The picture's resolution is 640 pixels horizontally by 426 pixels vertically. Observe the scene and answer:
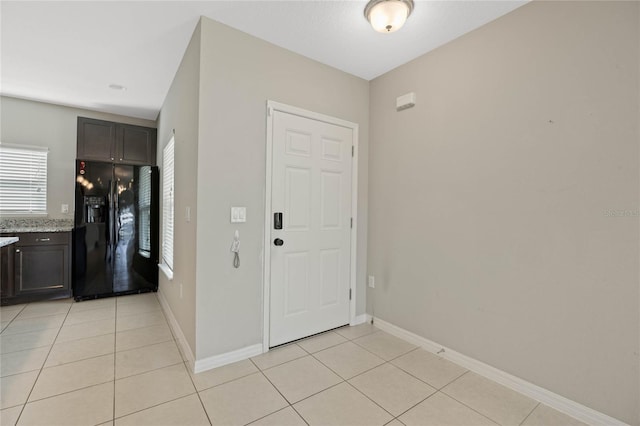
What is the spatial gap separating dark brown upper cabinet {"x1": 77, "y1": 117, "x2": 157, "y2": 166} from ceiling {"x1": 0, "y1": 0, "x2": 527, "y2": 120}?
913mm

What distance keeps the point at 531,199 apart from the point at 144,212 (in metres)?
4.31

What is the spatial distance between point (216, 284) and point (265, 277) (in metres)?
0.40

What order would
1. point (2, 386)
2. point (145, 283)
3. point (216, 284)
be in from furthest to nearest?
1. point (145, 283)
2. point (216, 284)
3. point (2, 386)

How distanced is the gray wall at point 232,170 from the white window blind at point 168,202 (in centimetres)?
119

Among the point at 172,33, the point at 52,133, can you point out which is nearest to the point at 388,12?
the point at 172,33

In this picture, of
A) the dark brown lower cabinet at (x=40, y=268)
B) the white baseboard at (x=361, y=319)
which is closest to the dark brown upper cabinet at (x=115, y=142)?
the dark brown lower cabinet at (x=40, y=268)

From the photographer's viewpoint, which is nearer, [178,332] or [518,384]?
[518,384]

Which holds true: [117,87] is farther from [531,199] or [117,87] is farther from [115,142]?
[531,199]

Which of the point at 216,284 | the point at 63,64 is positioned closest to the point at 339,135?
the point at 216,284

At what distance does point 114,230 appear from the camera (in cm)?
381

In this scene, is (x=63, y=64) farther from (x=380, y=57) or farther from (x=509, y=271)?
(x=509, y=271)

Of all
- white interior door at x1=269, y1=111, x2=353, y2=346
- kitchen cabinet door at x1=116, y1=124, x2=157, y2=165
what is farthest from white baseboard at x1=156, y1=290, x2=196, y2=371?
kitchen cabinet door at x1=116, y1=124, x2=157, y2=165

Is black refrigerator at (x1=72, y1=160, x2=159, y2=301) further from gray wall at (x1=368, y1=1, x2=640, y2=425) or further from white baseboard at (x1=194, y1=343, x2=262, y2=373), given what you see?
gray wall at (x1=368, y1=1, x2=640, y2=425)

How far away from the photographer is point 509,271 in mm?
2049
